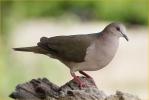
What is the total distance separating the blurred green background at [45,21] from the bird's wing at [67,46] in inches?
73.1

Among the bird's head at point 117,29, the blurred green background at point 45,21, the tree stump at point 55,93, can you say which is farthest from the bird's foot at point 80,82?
the blurred green background at point 45,21

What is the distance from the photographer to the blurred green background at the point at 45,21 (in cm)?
520

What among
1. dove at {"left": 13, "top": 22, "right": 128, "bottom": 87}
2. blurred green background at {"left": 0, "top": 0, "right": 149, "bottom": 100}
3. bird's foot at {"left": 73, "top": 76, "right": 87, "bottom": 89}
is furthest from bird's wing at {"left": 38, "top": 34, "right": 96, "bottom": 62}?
blurred green background at {"left": 0, "top": 0, "right": 149, "bottom": 100}

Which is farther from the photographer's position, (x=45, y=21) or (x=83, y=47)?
(x=45, y=21)

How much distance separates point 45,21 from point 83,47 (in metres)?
4.05

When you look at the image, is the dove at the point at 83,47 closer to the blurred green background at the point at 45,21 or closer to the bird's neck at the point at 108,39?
the bird's neck at the point at 108,39

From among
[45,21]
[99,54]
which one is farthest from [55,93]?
[45,21]

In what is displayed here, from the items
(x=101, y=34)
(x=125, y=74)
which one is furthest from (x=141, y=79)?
(x=101, y=34)

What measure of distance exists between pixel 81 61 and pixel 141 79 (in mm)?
3320

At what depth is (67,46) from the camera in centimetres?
302

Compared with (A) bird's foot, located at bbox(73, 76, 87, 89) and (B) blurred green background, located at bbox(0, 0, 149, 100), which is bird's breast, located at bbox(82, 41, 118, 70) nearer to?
(A) bird's foot, located at bbox(73, 76, 87, 89)

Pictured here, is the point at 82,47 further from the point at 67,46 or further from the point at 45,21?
the point at 45,21

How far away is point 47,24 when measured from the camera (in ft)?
22.7

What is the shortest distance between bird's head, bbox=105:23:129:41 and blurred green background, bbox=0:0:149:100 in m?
1.95
